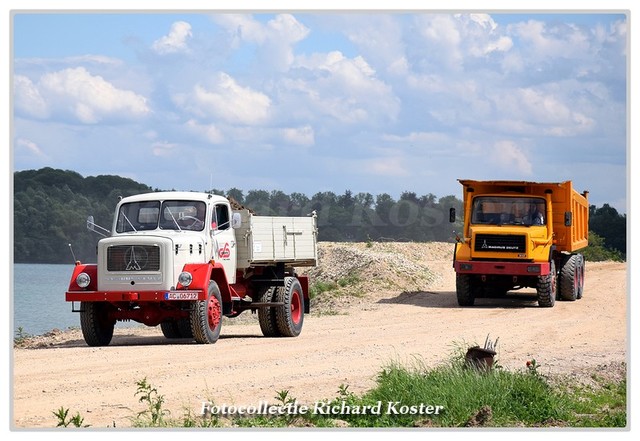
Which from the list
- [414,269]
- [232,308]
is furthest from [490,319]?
[414,269]

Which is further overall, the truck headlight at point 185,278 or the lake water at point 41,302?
the lake water at point 41,302

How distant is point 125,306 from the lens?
18.3 metres

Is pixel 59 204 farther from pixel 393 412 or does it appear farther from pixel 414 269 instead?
pixel 393 412

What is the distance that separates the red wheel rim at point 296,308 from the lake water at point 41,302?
5.94 metres

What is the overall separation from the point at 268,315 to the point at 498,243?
326 inches

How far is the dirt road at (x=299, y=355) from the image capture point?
13156 mm

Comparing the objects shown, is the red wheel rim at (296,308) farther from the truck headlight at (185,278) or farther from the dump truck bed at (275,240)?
the truck headlight at (185,278)

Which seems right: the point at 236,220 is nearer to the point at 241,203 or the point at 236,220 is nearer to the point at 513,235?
the point at 241,203

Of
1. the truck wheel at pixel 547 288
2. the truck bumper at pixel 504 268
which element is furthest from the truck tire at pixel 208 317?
the truck wheel at pixel 547 288

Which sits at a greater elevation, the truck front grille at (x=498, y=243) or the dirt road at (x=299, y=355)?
the truck front grille at (x=498, y=243)

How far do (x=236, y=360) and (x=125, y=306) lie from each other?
2.88 m

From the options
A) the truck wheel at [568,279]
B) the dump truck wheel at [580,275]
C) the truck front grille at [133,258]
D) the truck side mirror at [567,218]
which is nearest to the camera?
the truck front grille at [133,258]

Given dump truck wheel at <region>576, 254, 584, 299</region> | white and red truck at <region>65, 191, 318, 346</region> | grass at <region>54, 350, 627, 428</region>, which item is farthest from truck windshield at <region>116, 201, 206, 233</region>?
dump truck wheel at <region>576, 254, 584, 299</region>

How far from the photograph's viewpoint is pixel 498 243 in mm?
26531
